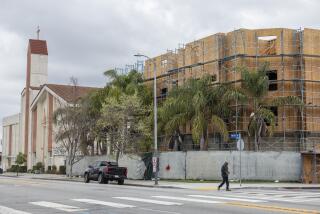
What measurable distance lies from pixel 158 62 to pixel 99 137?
11.9m

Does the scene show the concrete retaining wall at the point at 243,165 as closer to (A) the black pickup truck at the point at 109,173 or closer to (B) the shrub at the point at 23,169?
(A) the black pickup truck at the point at 109,173

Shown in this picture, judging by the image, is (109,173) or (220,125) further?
(220,125)

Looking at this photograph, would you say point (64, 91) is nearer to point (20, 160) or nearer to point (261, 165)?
point (20, 160)

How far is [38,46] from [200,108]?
48595 mm

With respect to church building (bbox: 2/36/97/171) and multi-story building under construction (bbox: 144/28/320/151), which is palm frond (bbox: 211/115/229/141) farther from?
church building (bbox: 2/36/97/171)

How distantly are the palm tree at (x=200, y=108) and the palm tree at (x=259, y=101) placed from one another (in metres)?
1.81

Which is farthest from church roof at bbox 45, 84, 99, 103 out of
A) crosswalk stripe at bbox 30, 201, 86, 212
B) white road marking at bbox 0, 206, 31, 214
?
white road marking at bbox 0, 206, 31, 214

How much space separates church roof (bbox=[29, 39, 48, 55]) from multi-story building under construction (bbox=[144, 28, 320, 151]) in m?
42.7

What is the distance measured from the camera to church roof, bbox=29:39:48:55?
84.1 meters

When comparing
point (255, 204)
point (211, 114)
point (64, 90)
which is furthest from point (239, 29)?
point (64, 90)

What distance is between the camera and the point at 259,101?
139 ft


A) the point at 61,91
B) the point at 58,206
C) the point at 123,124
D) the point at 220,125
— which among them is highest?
the point at 61,91

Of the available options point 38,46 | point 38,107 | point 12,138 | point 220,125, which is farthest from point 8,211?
point 12,138

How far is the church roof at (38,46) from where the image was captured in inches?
3310
